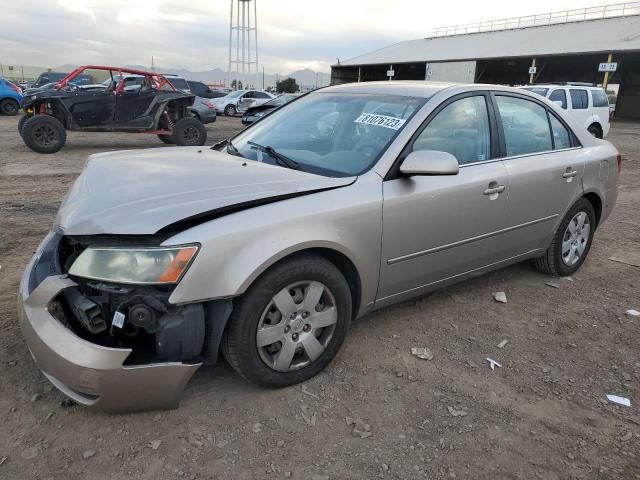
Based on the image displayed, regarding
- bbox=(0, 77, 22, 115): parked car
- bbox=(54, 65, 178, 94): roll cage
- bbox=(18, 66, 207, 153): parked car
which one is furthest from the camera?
bbox=(0, 77, 22, 115): parked car

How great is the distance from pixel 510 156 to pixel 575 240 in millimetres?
1284

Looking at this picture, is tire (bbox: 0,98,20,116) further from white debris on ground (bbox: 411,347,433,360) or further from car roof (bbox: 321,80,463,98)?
white debris on ground (bbox: 411,347,433,360)

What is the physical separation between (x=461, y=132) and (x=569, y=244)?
1690 millimetres

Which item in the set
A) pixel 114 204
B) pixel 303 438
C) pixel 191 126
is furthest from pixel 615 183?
pixel 191 126

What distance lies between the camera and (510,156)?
11.9ft

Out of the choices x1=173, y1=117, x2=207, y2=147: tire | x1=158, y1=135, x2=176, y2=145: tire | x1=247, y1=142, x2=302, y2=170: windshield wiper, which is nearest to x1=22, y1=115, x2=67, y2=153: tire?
x1=173, y1=117, x2=207, y2=147: tire

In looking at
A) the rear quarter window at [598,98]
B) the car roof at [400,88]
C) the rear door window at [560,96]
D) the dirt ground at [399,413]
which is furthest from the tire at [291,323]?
the rear quarter window at [598,98]

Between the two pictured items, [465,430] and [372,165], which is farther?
[372,165]

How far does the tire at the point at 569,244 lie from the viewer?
13.8 feet

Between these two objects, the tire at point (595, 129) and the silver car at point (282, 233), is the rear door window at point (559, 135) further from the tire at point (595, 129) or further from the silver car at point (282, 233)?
the tire at point (595, 129)

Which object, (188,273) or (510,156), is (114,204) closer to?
(188,273)

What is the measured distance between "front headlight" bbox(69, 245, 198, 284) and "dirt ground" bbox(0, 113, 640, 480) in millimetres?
699

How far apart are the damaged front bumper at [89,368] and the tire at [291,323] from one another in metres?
0.28

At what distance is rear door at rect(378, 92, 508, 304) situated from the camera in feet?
9.71
